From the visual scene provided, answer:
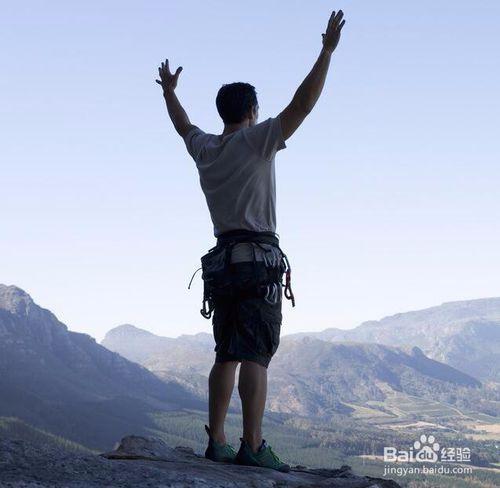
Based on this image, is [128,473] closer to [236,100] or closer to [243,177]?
[243,177]

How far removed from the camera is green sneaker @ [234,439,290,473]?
25.3ft

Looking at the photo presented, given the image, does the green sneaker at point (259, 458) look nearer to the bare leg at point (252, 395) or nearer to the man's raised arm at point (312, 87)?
the bare leg at point (252, 395)

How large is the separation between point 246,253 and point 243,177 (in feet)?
2.77

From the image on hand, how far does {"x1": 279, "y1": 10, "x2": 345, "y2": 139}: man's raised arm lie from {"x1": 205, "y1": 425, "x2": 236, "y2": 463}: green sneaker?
12.4ft

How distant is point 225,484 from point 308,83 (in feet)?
13.1

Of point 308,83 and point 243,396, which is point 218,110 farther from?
point 243,396

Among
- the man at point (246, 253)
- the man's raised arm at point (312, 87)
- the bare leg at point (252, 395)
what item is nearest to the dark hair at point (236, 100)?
the man at point (246, 253)

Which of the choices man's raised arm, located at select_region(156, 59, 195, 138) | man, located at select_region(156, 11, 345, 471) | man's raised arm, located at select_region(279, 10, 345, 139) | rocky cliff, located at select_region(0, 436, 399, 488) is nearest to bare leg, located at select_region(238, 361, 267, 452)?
man, located at select_region(156, 11, 345, 471)

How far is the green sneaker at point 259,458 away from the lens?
303 inches

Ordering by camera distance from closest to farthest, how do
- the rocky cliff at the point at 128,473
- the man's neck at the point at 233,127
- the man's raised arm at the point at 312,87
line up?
the rocky cliff at the point at 128,473 → the man's raised arm at the point at 312,87 → the man's neck at the point at 233,127

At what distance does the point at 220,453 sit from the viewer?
26.6 feet

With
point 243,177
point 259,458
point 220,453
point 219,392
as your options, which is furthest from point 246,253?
point 220,453

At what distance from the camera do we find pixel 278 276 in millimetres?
7648

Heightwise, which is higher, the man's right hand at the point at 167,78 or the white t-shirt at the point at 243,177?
the man's right hand at the point at 167,78
